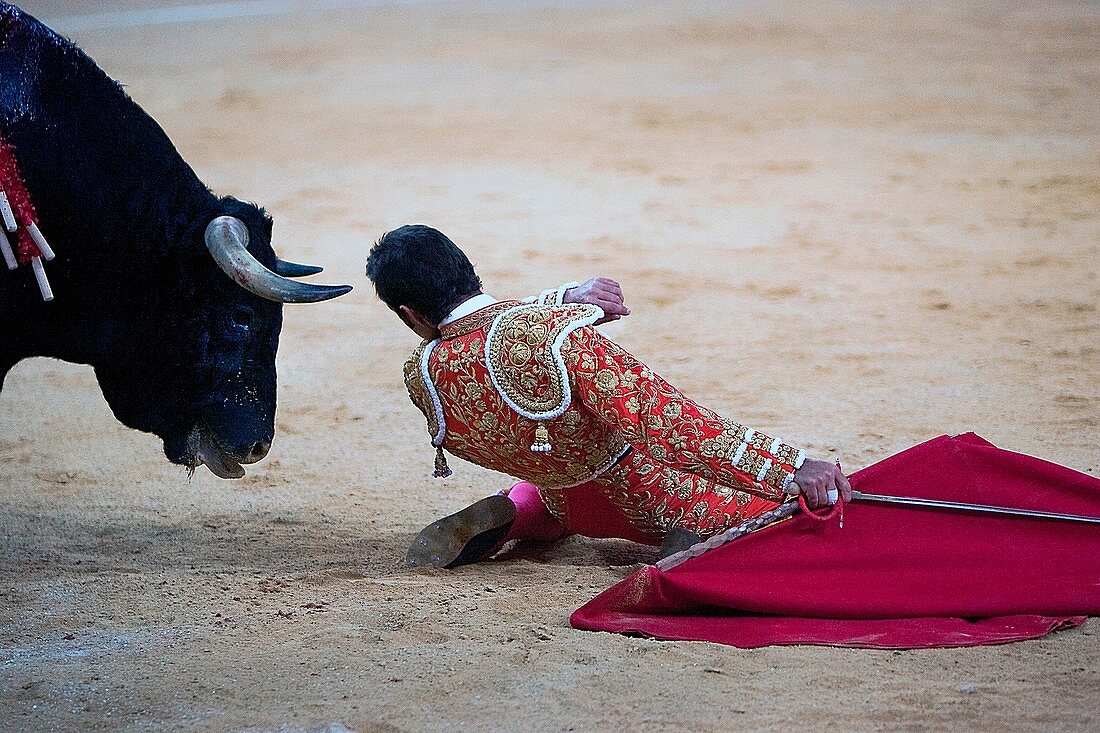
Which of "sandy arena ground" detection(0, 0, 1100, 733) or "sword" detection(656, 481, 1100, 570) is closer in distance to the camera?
"sandy arena ground" detection(0, 0, 1100, 733)

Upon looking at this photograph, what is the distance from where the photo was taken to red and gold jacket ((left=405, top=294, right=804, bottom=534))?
2607 millimetres

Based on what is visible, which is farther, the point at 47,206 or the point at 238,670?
the point at 47,206

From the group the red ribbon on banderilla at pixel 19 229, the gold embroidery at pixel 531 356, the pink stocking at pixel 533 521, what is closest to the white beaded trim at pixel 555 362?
the gold embroidery at pixel 531 356

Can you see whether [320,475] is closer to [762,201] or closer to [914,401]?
[914,401]

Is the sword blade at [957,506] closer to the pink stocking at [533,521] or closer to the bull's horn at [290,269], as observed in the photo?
the pink stocking at [533,521]

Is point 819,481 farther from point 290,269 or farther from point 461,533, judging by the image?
point 290,269

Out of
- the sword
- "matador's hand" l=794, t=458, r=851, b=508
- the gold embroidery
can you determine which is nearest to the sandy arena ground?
the sword

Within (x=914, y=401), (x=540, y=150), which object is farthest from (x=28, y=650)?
(x=540, y=150)

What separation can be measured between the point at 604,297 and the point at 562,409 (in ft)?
1.05

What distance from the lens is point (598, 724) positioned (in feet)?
7.29

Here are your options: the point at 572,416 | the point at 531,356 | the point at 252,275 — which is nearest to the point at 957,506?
the point at 572,416

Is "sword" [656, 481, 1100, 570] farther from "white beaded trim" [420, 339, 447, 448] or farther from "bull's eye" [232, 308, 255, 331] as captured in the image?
"bull's eye" [232, 308, 255, 331]

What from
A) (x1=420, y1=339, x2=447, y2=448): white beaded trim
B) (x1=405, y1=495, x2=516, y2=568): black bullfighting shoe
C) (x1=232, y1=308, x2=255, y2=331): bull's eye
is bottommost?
(x1=405, y1=495, x2=516, y2=568): black bullfighting shoe

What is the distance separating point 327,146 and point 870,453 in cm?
533
